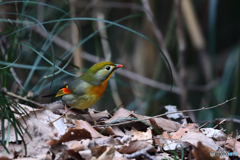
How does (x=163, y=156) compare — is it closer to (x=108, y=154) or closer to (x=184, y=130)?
(x=108, y=154)

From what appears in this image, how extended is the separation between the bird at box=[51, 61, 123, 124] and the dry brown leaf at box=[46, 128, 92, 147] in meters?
0.86

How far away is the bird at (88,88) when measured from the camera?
3.08 meters

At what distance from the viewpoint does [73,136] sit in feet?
7.01

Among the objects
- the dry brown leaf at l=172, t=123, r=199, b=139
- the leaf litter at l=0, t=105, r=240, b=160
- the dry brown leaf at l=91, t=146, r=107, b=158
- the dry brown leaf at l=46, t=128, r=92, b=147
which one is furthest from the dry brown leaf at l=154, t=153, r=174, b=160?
the dry brown leaf at l=46, t=128, r=92, b=147

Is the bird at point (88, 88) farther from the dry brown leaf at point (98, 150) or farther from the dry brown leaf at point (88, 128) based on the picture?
the dry brown leaf at point (98, 150)

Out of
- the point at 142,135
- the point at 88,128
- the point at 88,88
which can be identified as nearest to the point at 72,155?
the point at 88,128

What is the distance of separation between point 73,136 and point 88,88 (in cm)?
105

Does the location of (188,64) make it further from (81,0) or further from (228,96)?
(81,0)

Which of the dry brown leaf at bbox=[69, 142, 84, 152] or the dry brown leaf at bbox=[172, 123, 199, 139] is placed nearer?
the dry brown leaf at bbox=[69, 142, 84, 152]

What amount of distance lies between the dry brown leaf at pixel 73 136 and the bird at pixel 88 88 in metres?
0.86

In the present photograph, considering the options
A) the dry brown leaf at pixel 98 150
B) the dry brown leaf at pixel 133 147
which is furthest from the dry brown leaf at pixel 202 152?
the dry brown leaf at pixel 98 150

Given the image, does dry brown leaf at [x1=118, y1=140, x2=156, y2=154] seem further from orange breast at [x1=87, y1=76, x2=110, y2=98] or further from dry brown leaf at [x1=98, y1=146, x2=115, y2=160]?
orange breast at [x1=87, y1=76, x2=110, y2=98]

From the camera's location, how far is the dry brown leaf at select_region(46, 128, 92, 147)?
6.62 ft

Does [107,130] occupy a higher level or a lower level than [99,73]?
lower
